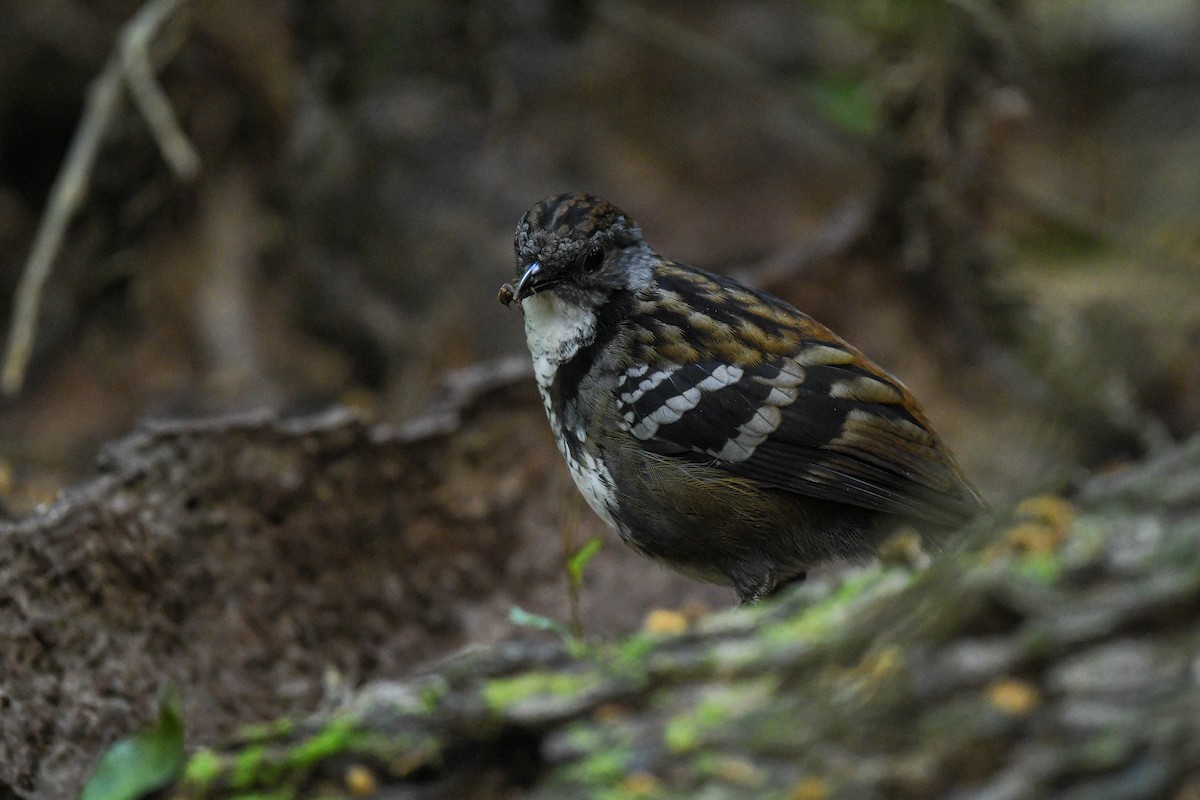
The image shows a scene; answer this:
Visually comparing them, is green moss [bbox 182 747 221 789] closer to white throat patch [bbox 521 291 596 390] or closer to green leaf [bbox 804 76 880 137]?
white throat patch [bbox 521 291 596 390]

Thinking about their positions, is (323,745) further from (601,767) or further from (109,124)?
(109,124)

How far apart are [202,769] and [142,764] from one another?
0.15 metres

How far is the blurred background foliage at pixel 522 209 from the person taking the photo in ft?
20.8

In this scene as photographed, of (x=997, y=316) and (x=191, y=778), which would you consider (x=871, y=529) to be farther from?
(x=997, y=316)

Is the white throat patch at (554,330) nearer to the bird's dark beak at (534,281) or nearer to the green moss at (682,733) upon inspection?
the bird's dark beak at (534,281)

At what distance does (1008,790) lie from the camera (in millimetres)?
2014

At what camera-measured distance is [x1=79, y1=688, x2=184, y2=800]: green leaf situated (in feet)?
9.00

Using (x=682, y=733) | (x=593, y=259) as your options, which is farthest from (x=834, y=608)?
(x=593, y=259)

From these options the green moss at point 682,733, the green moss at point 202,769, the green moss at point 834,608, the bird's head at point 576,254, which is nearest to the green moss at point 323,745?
the green moss at point 202,769

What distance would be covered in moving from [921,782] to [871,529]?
6.58 ft

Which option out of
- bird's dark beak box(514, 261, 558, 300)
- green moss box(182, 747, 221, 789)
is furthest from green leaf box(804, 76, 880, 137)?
green moss box(182, 747, 221, 789)

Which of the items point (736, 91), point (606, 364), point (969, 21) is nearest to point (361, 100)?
point (736, 91)

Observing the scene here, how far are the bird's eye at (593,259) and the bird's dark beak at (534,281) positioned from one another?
0.13m

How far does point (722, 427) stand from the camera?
395cm
